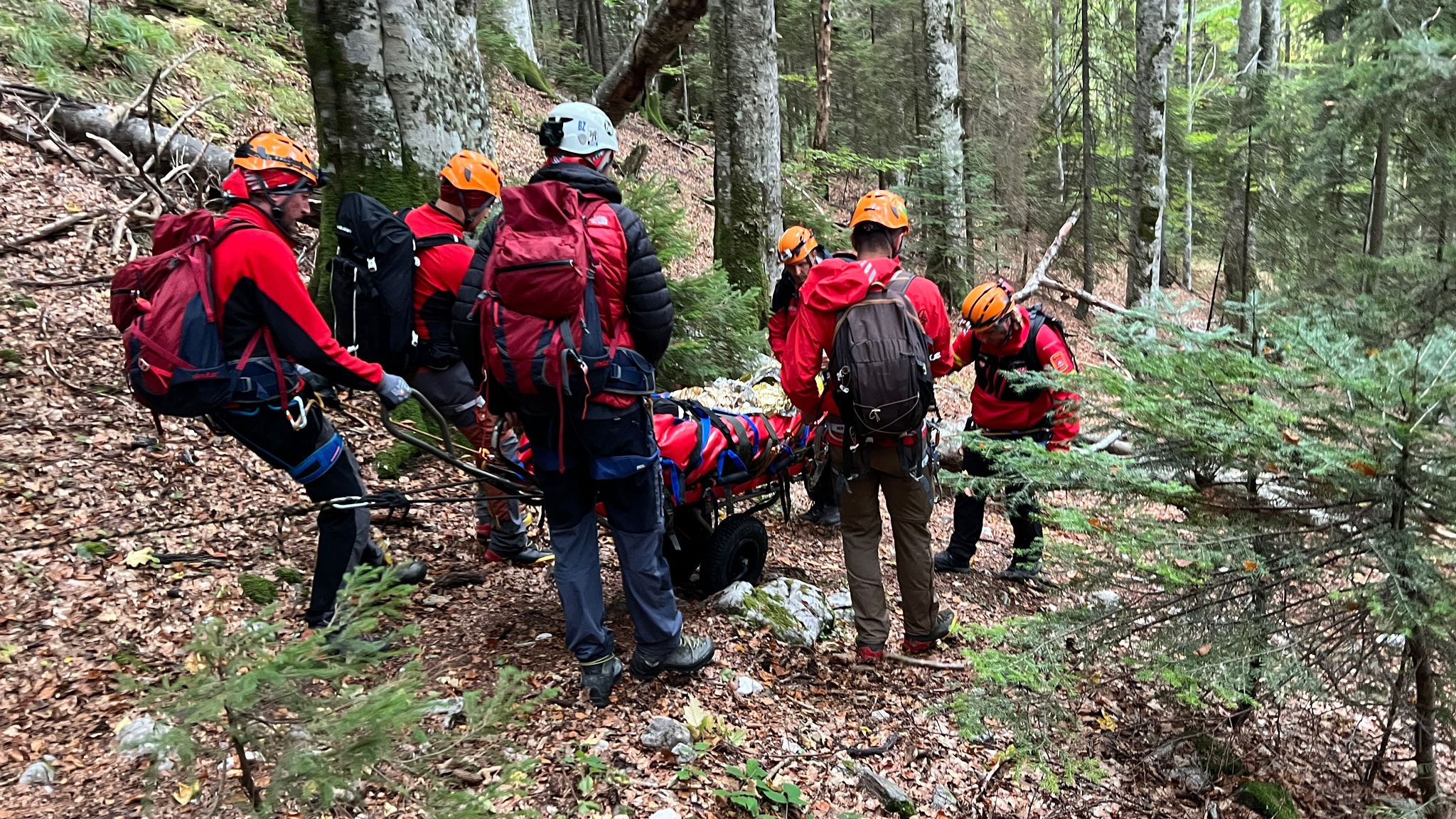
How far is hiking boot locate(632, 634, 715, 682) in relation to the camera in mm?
3986

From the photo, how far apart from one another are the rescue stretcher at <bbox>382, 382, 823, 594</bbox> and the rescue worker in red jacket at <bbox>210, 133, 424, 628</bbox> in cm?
44

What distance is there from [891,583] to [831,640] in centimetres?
116

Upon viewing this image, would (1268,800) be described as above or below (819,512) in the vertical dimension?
below

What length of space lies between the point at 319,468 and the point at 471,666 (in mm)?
1217

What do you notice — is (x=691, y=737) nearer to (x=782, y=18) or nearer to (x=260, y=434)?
(x=260, y=434)

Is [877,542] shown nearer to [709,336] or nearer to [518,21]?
[709,336]

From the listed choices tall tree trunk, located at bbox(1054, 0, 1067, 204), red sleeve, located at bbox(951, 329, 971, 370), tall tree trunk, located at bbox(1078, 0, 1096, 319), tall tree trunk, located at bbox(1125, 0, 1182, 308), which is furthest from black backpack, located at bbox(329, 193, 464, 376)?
tall tree trunk, located at bbox(1054, 0, 1067, 204)

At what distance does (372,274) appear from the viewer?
4637 millimetres

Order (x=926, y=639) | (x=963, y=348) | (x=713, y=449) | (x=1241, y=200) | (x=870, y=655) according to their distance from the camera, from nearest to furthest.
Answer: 1. (x=713, y=449)
2. (x=870, y=655)
3. (x=926, y=639)
4. (x=963, y=348)
5. (x=1241, y=200)

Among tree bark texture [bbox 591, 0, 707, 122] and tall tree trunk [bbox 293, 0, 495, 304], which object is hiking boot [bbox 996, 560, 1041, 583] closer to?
tall tree trunk [bbox 293, 0, 495, 304]

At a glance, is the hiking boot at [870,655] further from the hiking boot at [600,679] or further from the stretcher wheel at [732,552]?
the hiking boot at [600,679]

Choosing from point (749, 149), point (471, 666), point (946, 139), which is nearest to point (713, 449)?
point (471, 666)

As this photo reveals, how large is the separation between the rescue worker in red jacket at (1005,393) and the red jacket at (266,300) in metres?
3.74

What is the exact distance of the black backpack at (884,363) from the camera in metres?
4.20
